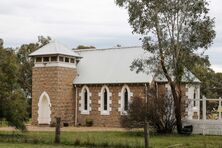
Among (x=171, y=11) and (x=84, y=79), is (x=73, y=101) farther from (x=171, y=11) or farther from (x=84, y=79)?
(x=171, y=11)

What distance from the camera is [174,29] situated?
33469 mm

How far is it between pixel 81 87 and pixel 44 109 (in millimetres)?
4070

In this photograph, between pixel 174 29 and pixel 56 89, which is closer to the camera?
pixel 174 29

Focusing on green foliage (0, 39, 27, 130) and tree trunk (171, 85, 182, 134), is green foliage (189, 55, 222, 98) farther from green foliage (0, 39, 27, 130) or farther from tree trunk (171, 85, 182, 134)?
green foliage (0, 39, 27, 130)

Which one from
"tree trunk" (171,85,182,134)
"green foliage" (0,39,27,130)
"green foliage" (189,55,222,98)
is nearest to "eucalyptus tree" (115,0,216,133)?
"tree trunk" (171,85,182,134)

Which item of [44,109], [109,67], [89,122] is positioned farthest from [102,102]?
[44,109]

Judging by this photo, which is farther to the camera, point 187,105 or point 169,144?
point 187,105

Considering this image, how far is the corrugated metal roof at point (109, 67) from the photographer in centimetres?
4400

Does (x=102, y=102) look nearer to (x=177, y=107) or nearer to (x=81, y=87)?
(x=81, y=87)

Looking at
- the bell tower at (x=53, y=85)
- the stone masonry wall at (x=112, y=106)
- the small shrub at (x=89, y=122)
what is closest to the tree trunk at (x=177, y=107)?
the stone masonry wall at (x=112, y=106)

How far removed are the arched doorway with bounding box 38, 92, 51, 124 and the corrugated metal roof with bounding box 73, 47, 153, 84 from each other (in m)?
3.10

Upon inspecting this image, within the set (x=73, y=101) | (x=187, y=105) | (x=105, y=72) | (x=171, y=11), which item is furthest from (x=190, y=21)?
(x=73, y=101)

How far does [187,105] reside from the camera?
117 ft

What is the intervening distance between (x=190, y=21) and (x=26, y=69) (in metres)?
39.0
